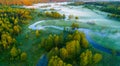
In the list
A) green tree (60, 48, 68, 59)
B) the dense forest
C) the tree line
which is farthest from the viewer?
green tree (60, 48, 68, 59)

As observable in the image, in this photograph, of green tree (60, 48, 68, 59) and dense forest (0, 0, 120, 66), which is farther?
green tree (60, 48, 68, 59)

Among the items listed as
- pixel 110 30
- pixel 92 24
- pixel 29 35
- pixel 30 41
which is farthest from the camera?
pixel 92 24

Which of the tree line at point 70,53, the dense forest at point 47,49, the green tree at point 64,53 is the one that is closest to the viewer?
the tree line at point 70,53

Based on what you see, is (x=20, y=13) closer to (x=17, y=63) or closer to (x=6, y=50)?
(x=6, y=50)

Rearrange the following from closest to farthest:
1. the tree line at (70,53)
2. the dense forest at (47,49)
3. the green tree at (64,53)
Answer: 1. the tree line at (70,53)
2. the dense forest at (47,49)
3. the green tree at (64,53)

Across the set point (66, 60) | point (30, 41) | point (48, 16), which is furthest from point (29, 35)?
point (48, 16)

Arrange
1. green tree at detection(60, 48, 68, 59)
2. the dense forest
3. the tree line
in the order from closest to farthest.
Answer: the tree line → the dense forest → green tree at detection(60, 48, 68, 59)

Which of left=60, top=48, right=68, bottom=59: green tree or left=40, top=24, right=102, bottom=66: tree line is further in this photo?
left=60, top=48, right=68, bottom=59: green tree

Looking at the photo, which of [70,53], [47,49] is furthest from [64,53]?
[47,49]

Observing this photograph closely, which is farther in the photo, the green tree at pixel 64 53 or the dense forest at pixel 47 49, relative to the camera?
the green tree at pixel 64 53

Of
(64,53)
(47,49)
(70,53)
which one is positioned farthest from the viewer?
(47,49)

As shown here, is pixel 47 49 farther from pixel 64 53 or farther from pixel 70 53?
pixel 64 53
